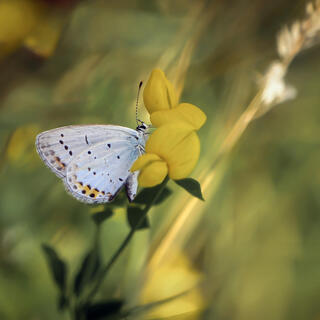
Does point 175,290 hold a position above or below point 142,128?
below

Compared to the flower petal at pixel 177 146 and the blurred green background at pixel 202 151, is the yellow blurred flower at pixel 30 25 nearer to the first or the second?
the blurred green background at pixel 202 151

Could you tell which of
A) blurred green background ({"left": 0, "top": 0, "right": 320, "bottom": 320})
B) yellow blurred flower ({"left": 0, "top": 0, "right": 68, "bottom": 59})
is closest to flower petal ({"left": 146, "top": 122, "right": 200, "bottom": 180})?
blurred green background ({"left": 0, "top": 0, "right": 320, "bottom": 320})

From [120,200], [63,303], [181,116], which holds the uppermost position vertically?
[181,116]

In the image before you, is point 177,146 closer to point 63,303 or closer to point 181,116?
point 181,116

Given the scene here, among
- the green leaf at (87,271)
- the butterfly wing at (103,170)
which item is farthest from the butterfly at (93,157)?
the green leaf at (87,271)

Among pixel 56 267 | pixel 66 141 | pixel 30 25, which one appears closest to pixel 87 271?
pixel 56 267

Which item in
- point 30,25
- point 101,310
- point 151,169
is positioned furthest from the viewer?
point 30,25
